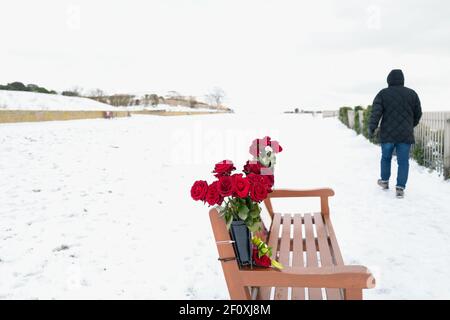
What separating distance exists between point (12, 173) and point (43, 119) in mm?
20475

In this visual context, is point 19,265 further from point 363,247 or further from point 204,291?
point 363,247

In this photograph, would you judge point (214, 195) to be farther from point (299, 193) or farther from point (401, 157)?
point (401, 157)

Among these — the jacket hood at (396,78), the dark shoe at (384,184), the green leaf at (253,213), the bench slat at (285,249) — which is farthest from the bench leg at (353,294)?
the dark shoe at (384,184)

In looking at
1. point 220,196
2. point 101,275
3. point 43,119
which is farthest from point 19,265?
point 43,119

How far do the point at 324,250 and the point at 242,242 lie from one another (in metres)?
1.09

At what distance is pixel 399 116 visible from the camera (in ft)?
21.7

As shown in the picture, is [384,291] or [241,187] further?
[384,291]

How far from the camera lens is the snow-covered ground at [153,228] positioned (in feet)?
12.2

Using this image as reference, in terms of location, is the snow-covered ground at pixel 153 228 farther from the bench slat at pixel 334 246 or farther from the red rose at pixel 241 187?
the red rose at pixel 241 187

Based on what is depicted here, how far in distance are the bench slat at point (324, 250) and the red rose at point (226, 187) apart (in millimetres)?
952

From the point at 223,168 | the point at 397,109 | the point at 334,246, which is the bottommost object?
the point at 334,246

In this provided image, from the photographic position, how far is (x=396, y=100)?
6641mm

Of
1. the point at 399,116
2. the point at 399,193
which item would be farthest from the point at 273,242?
the point at 399,116

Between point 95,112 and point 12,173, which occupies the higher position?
point 95,112
